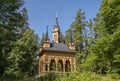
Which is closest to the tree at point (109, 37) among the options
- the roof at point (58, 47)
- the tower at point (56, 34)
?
the roof at point (58, 47)

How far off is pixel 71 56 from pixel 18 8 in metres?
17.8

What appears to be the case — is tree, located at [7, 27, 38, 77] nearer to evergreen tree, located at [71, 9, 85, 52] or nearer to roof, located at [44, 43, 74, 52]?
roof, located at [44, 43, 74, 52]

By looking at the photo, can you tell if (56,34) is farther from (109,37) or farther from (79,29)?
(109,37)

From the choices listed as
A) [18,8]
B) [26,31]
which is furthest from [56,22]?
[18,8]

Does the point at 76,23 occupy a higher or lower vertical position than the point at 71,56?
higher

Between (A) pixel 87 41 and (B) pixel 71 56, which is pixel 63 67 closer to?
(B) pixel 71 56

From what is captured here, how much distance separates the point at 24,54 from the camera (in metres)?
36.9

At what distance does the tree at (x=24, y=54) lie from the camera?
115 ft

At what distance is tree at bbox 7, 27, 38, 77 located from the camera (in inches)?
1379

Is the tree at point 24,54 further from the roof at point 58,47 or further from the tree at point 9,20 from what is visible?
the tree at point 9,20

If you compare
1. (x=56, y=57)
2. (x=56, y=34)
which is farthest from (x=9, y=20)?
(x=56, y=34)

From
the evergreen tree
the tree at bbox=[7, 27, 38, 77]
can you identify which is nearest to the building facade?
the tree at bbox=[7, 27, 38, 77]

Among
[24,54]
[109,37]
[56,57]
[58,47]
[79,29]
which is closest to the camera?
[109,37]

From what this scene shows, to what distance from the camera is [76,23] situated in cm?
5156
